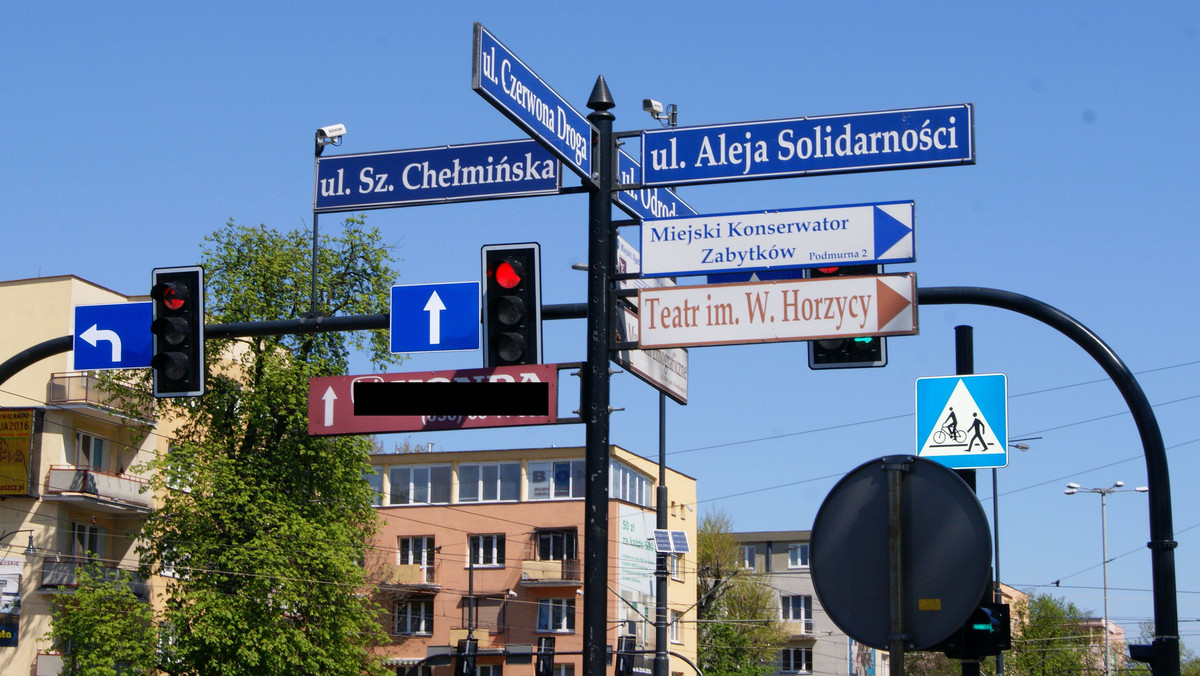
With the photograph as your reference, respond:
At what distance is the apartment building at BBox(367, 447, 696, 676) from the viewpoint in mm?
61031

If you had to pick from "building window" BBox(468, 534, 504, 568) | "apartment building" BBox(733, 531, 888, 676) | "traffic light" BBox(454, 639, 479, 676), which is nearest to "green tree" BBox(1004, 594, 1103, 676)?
"apartment building" BBox(733, 531, 888, 676)

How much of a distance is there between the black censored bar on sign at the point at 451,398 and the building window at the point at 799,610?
85909 millimetres

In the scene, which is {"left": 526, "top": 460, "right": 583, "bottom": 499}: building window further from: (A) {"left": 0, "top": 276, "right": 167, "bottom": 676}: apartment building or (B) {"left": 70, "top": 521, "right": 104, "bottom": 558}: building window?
(B) {"left": 70, "top": 521, "right": 104, "bottom": 558}: building window

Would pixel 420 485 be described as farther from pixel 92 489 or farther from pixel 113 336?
pixel 113 336

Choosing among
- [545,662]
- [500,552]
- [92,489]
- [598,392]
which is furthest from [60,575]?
[598,392]

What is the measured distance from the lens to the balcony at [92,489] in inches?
1703

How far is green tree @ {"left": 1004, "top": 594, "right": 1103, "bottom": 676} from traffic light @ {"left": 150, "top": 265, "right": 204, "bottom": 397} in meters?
63.6

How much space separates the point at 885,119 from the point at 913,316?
139 centimetres

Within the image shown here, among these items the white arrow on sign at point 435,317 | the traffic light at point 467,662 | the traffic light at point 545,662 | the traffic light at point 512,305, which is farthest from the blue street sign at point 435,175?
the traffic light at point 467,662

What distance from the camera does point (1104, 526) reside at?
211 ft

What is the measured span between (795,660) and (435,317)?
85.5 m

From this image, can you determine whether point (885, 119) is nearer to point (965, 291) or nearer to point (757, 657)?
point (965, 291)

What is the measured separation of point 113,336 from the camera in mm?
12117

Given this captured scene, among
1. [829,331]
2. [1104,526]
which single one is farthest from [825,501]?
[1104,526]
